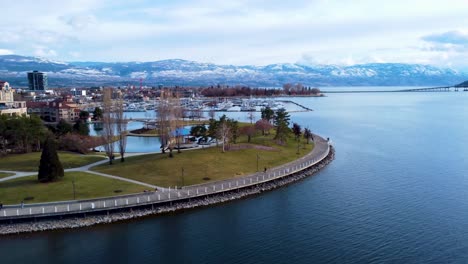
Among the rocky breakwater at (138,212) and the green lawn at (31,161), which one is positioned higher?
the green lawn at (31,161)

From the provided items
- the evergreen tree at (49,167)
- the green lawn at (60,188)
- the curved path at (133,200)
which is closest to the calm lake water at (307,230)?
the curved path at (133,200)

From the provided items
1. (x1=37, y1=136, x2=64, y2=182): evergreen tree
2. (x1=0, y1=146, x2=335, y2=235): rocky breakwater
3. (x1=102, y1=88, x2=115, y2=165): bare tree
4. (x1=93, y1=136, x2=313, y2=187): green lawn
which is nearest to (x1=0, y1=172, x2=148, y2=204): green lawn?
(x1=37, y1=136, x2=64, y2=182): evergreen tree

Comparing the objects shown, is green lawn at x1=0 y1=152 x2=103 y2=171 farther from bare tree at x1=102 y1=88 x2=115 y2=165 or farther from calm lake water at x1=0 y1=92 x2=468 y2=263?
calm lake water at x1=0 y1=92 x2=468 y2=263

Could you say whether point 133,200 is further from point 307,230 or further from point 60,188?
point 307,230

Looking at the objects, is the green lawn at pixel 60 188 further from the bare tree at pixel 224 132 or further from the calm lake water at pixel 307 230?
the bare tree at pixel 224 132

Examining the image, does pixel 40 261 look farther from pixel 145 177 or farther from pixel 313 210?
pixel 313 210

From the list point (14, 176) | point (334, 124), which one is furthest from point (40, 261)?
point (334, 124)
